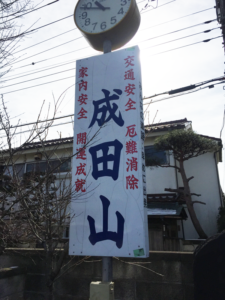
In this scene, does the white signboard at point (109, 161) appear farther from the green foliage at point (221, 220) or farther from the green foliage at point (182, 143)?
the green foliage at point (221, 220)

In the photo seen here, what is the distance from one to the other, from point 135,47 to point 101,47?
110 centimetres

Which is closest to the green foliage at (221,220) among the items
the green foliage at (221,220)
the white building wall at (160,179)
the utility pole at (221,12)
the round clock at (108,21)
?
the green foliage at (221,220)

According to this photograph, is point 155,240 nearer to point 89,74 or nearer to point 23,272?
point 23,272

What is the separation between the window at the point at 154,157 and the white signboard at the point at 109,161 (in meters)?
7.89

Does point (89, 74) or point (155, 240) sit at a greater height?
point (89, 74)

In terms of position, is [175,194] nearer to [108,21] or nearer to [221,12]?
[221,12]

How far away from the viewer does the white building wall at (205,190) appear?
12555 mm

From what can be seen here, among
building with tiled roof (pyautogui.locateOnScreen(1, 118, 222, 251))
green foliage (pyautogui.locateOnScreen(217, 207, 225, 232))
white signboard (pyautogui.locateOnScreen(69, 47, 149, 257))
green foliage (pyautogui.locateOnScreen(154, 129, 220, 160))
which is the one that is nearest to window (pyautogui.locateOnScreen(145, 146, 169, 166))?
building with tiled roof (pyautogui.locateOnScreen(1, 118, 222, 251))

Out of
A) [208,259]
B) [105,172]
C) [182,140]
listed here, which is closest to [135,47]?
[105,172]

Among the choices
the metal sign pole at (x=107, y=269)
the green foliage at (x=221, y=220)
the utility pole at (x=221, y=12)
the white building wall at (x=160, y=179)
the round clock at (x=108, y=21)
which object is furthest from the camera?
the white building wall at (x=160, y=179)

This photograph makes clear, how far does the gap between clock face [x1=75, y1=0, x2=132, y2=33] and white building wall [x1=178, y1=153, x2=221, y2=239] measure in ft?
30.7

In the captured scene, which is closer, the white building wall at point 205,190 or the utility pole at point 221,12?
the utility pole at point 221,12

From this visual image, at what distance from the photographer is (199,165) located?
13516 mm

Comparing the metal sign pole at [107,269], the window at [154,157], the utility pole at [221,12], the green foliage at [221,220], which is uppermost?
the utility pole at [221,12]
